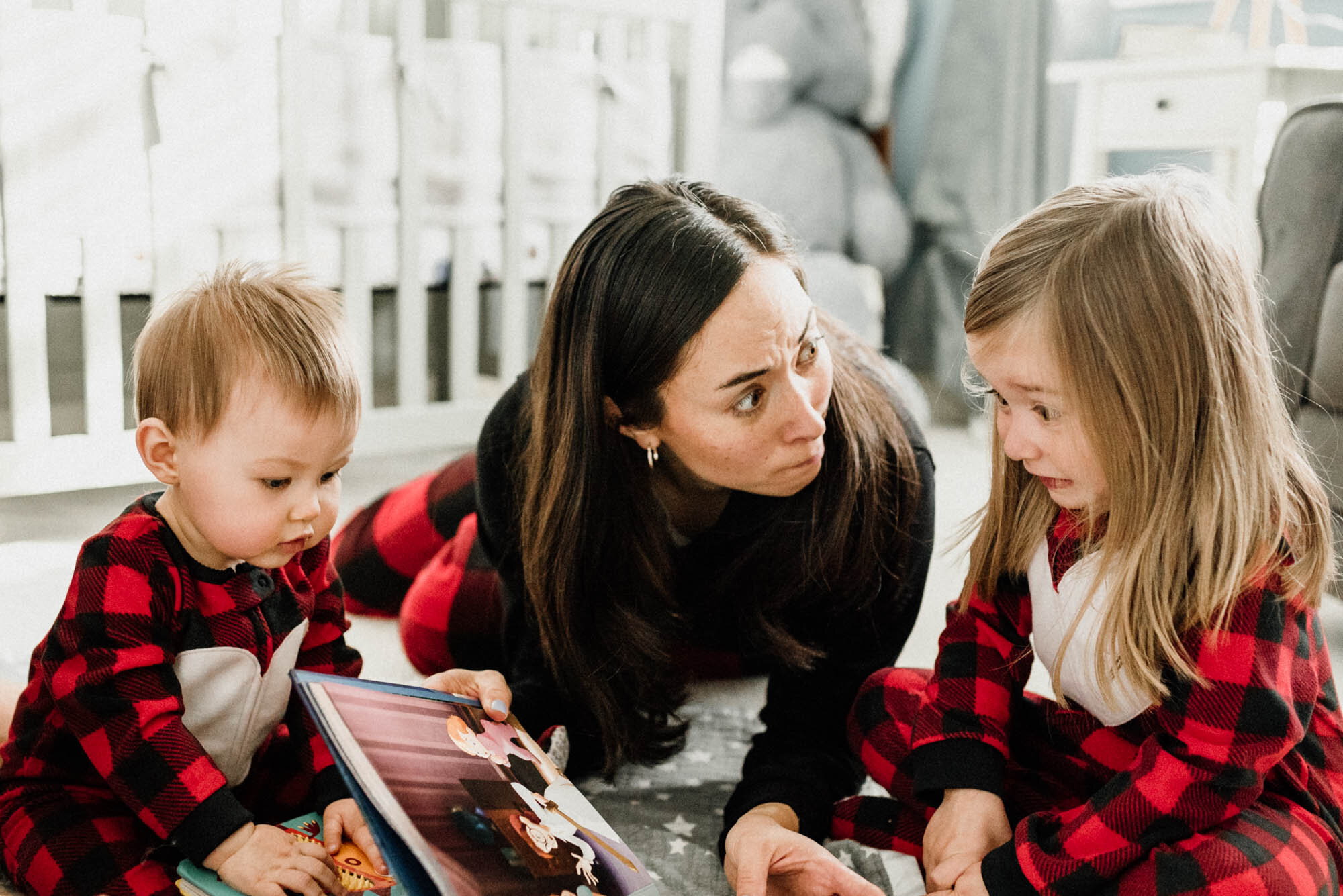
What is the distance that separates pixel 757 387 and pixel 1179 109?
1.55 meters

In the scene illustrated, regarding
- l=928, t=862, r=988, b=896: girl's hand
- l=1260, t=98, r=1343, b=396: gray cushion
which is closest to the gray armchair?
l=1260, t=98, r=1343, b=396: gray cushion

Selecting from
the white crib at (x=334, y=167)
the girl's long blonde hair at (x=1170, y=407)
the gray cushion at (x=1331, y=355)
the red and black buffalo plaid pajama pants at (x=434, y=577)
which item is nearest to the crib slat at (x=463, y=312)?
the white crib at (x=334, y=167)

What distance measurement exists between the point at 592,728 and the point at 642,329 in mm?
386

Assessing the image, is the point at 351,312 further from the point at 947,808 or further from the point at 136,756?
the point at 947,808

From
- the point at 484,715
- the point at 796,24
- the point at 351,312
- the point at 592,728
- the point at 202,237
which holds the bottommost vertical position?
the point at 592,728

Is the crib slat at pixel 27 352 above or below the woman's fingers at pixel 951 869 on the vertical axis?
above

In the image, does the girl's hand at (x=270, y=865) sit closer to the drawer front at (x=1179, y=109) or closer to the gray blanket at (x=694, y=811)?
the gray blanket at (x=694, y=811)

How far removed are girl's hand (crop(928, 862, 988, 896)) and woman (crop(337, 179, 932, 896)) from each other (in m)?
0.06

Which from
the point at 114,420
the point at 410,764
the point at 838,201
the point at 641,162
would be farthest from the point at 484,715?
the point at 838,201

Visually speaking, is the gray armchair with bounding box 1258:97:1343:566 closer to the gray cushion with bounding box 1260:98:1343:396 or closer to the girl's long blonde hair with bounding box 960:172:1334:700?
the gray cushion with bounding box 1260:98:1343:396

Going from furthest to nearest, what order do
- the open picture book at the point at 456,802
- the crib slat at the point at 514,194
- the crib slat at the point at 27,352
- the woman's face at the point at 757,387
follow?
the crib slat at the point at 514,194 → the crib slat at the point at 27,352 → the woman's face at the point at 757,387 → the open picture book at the point at 456,802

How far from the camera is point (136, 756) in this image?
0.77 metres

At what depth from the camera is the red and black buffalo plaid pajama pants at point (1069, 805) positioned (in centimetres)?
73

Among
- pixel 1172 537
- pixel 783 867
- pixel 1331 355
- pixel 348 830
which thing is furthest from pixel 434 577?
pixel 1331 355
